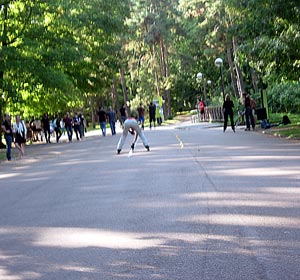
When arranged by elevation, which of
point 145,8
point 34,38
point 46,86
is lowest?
point 46,86

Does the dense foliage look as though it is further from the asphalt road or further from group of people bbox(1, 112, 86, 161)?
the asphalt road

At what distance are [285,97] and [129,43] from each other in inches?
860

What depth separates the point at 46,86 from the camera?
2948cm

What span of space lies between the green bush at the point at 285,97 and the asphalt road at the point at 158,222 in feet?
72.9

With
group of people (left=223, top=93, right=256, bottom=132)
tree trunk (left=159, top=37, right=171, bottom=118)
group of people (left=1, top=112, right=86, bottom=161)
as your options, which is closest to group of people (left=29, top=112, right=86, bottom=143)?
group of people (left=1, top=112, right=86, bottom=161)

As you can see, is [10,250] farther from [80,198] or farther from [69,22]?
[69,22]

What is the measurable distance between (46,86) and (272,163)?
18683mm

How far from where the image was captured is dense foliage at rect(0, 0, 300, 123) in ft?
64.9

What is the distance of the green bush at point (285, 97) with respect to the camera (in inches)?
1389

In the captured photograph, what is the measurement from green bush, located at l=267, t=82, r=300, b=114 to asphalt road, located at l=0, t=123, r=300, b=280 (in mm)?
22219

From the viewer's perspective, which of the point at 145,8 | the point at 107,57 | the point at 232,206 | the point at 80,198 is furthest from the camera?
the point at 145,8

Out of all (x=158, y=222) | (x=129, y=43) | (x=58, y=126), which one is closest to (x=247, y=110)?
(x=58, y=126)

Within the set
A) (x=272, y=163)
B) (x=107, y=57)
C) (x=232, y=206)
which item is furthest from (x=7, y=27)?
(x=232, y=206)

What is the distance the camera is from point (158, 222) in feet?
25.0
